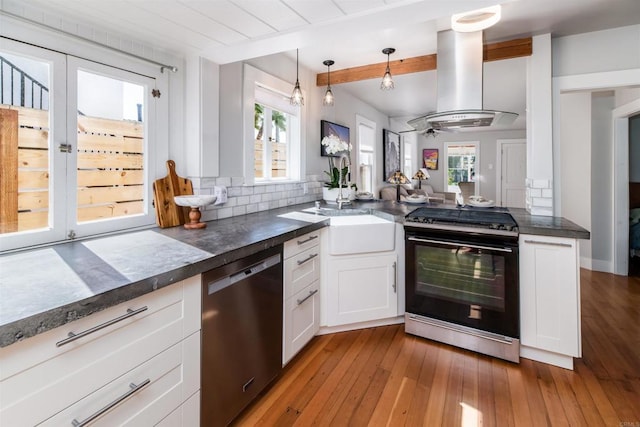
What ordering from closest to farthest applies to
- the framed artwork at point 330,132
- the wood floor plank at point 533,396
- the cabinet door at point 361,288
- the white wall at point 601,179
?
the wood floor plank at point 533,396 < the cabinet door at point 361,288 < the framed artwork at point 330,132 < the white wall at point 601,179

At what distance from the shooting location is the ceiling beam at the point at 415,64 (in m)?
2.50

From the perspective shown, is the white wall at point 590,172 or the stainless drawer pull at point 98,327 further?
the white wall at point 590,172

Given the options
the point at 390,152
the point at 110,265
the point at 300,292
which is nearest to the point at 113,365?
the point at 110,265

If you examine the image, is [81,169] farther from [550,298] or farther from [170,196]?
[550,298]

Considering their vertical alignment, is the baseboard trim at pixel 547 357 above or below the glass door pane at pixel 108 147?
below

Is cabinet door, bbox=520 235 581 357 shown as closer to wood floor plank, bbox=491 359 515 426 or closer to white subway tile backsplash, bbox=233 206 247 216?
wood floor plank, bbox=491 359 515 426

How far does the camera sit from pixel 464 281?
2.15m

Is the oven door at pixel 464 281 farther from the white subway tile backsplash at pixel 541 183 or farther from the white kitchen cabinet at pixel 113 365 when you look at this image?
the white kitchen cabinet at pixel 113 365

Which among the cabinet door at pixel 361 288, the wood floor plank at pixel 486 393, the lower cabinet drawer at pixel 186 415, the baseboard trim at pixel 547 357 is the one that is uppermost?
the cabinet door at pixel 361 288

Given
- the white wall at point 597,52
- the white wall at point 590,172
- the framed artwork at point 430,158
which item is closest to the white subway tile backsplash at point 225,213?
the white wall at point 597,52

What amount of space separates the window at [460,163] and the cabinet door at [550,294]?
644cm

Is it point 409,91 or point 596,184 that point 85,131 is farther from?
point 596,184

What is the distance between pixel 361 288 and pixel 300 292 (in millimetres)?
590

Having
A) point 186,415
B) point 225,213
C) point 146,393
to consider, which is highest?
point 225,213
